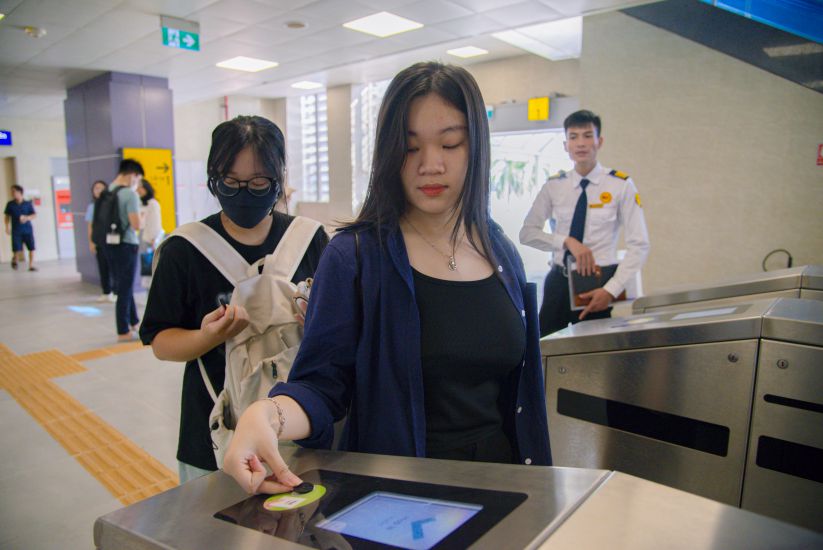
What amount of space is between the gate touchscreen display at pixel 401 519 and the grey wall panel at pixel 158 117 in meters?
8.24

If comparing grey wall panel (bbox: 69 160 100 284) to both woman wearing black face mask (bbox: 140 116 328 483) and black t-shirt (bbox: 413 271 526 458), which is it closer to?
woman wearing black face mask (bbox: 140 116 328 483)

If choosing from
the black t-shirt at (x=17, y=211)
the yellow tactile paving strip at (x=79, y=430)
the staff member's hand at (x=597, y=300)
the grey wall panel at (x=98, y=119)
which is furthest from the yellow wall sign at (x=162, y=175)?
the staff member's hand at (x=597, y=300)

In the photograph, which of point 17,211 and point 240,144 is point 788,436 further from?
point 17,211

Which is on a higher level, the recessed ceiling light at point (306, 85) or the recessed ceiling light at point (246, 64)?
the recessed ceiling light at point (306, 85)

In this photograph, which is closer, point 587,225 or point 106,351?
point 587,225

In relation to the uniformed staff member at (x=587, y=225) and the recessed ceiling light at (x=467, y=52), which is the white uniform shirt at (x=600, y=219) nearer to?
the uniformed staff member at (x=587, y=225)

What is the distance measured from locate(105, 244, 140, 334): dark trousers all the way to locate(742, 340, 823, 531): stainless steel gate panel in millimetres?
5283

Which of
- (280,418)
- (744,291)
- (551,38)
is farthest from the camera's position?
(551,38)

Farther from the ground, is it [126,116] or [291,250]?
[126,116]

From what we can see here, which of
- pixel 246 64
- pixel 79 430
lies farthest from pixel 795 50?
pixel 246 64

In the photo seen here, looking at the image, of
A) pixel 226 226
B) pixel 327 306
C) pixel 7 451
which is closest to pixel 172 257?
pixel 226 226

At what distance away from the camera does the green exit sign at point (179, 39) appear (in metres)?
5.39

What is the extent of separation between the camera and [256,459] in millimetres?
702

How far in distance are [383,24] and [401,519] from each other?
604 centimetres
